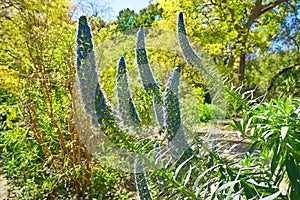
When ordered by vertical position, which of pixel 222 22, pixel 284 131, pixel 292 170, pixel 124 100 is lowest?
pixel 292 170

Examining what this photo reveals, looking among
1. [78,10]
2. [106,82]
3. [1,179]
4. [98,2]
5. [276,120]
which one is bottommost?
[1,179]

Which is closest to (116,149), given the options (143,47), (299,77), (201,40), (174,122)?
(174,122)

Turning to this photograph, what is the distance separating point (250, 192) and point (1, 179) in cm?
A: 322

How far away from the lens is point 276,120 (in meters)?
0.84

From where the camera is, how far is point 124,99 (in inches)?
31.0

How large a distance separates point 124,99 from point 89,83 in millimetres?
138

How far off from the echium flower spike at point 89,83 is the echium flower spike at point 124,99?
9 cm

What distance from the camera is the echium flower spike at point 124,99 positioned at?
2.54 feet

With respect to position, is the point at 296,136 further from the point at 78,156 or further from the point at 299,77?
the point at 299,77

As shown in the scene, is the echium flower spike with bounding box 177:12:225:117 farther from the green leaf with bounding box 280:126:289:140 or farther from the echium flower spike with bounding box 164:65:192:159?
the green leaf with bounding box 280:126:289:140

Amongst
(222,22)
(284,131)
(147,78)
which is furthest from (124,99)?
(222,22)

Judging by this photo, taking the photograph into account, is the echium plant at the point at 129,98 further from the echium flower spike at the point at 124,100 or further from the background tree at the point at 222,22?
the background tree at the point at 222,22

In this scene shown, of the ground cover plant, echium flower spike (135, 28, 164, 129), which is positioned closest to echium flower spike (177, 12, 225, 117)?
the ground cover plant

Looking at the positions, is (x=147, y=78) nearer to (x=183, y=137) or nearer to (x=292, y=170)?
(x=183, y=137)
